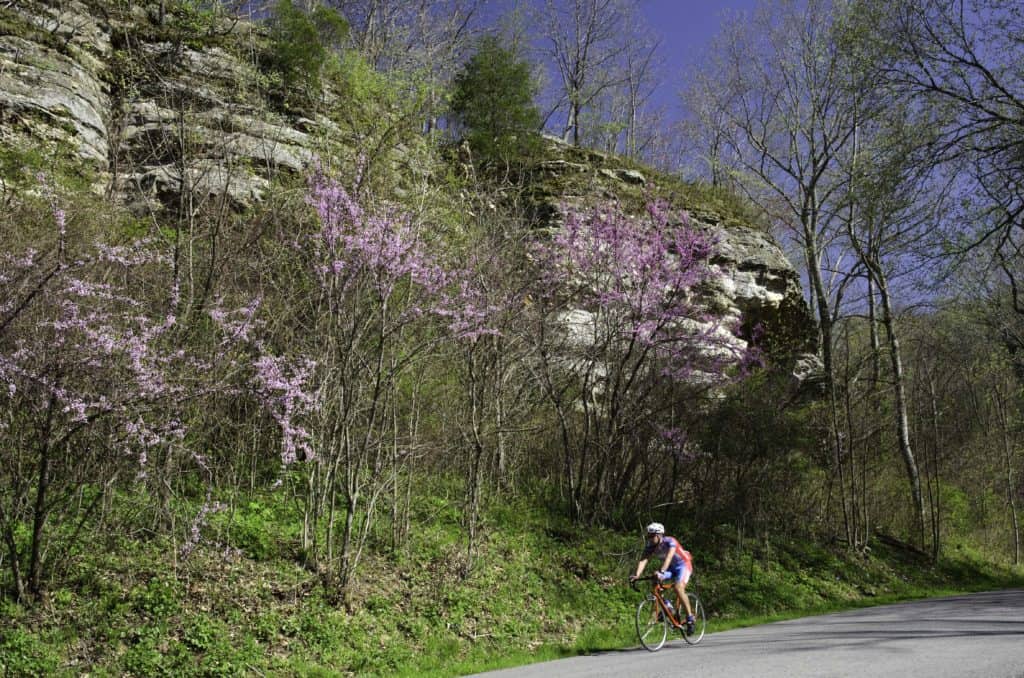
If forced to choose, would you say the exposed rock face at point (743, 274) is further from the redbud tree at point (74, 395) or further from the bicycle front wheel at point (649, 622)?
the redbud tree at point (74, 395)

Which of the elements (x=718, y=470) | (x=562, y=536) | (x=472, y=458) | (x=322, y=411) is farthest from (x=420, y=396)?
(x=718, y=470)

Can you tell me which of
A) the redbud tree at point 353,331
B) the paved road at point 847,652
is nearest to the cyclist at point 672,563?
the paved road at point 847,652

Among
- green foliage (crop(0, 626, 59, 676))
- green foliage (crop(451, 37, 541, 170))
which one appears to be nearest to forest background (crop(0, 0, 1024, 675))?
green foliage (crop(0, 626, 59, 676))

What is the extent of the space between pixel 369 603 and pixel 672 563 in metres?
3.90

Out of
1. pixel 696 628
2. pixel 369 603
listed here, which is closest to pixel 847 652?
pixel 696 628

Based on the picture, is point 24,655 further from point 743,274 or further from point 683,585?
point 743,274

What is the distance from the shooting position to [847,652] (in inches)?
283

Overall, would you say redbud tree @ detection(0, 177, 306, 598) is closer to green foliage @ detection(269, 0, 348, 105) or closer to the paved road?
the paved road

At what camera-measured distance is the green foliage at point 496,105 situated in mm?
22344

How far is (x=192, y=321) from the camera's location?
912 cm

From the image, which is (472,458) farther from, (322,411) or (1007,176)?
(1007,176)

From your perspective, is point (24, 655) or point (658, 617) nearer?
point (24, 655)

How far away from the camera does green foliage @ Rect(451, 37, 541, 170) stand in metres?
22.3

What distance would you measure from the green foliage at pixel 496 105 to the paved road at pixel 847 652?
1605 centimetres
